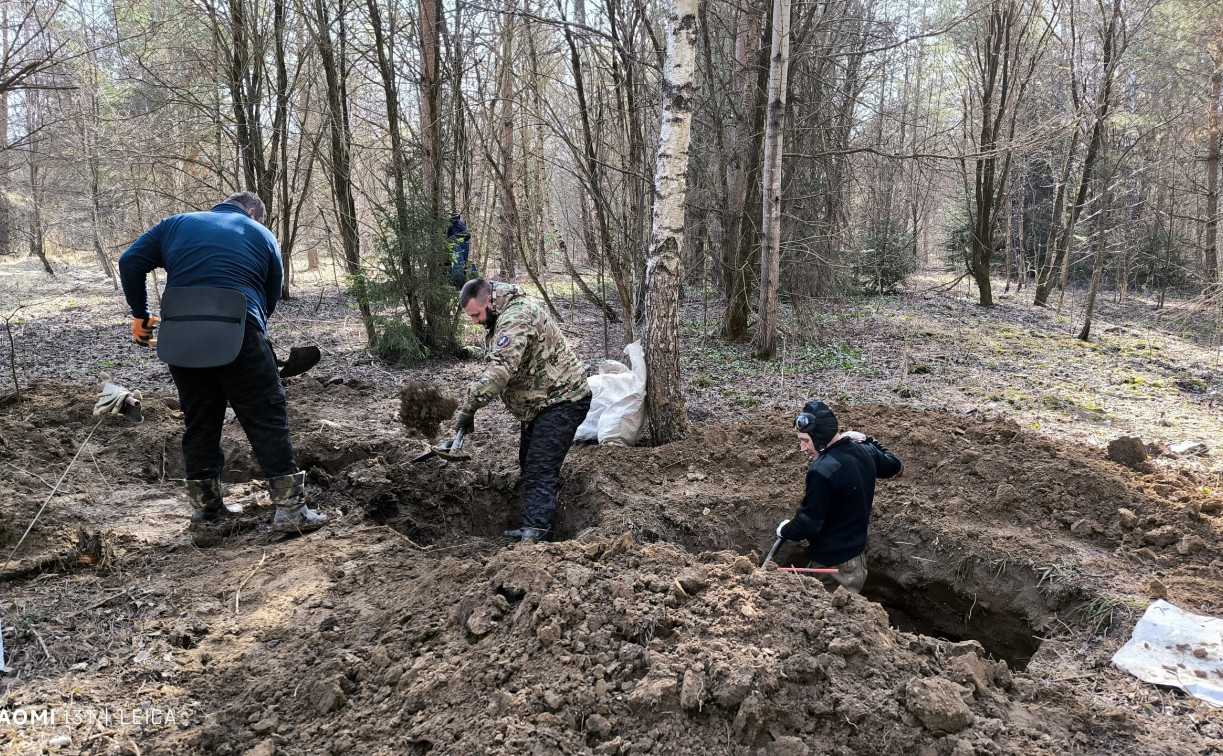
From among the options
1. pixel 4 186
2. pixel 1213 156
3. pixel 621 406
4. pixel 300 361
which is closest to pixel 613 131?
pixel 621 406

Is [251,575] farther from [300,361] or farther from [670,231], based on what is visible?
[670,231]

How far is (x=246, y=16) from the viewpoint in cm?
1048

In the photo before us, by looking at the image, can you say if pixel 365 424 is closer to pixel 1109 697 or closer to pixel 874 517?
pixel 874 517

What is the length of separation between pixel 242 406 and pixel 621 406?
2.73 meters

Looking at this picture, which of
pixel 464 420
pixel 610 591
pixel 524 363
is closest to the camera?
pixel 610 591

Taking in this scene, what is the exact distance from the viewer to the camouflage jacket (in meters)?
3.94

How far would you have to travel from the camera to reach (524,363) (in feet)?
13.7

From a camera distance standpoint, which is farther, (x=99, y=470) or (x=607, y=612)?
(x=99, y=470)

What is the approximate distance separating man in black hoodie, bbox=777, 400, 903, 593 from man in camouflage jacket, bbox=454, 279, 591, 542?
145 centimetres

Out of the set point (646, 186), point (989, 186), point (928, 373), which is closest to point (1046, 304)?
point (989, 186)

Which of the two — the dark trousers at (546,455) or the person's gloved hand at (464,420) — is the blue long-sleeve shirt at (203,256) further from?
the dark trousers at (546,455)

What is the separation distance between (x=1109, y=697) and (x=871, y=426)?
9.84 ft

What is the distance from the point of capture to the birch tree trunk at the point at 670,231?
4984mm

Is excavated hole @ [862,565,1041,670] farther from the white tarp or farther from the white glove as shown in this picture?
the white glove
